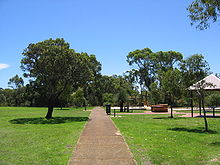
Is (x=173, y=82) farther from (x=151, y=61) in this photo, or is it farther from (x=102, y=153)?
(x=151, y=61)

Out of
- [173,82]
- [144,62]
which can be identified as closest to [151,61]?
[144,62]

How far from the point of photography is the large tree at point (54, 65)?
65.7 ft

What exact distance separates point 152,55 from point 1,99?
56.4 m

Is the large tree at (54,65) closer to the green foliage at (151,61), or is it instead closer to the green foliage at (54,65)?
the green foliage at (54,65)

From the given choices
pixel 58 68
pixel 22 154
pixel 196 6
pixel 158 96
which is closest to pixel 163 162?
pixel 22 154

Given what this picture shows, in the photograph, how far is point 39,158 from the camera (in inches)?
259

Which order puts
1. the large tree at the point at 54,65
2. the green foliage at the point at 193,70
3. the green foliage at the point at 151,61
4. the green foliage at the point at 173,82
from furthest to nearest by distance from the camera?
the green foliage at the point at 151,61, the large tree at the point at 54,65, the green foliage at the point at 173,82, the green foliage at the point at 193,70

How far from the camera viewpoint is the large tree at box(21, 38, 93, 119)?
20016mm

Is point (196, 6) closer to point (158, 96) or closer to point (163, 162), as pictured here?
point (163, 162)

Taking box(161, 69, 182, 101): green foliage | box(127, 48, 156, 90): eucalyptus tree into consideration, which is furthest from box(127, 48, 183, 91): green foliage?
box(161, 69, 182, 101): green foliage

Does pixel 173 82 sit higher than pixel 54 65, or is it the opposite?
pixel 54 65

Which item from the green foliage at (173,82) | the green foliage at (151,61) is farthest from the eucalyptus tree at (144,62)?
the green foliage at (173,82)

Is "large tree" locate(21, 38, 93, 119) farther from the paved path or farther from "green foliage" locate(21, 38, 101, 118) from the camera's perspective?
the paved path

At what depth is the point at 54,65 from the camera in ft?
65.6
